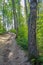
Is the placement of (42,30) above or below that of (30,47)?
above

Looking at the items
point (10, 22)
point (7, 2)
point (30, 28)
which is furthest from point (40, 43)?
point (10, 22)

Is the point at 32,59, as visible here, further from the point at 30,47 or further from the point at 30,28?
the point at 30,28

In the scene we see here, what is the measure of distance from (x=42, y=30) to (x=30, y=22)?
3.69 feet

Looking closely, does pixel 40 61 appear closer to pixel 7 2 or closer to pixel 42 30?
pixel 42 30

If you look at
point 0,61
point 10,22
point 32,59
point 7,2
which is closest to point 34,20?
point 32,59

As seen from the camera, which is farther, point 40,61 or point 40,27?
point 40,27

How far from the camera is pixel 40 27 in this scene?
9086 mm

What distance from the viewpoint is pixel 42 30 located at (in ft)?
28.8

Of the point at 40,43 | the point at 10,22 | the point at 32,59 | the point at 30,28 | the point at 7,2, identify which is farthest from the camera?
the point at 10,22

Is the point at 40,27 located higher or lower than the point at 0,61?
higher

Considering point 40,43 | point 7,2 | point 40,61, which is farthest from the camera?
point 7,2

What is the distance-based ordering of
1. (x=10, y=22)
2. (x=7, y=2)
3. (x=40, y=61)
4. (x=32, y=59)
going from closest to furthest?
(x=40, y=61) → (x=32, y=59) → (x=7, y=2) → (x=10, y=22)

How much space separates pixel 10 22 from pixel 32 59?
33515 millimetres

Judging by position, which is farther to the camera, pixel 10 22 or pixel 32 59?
pixel 10 22
